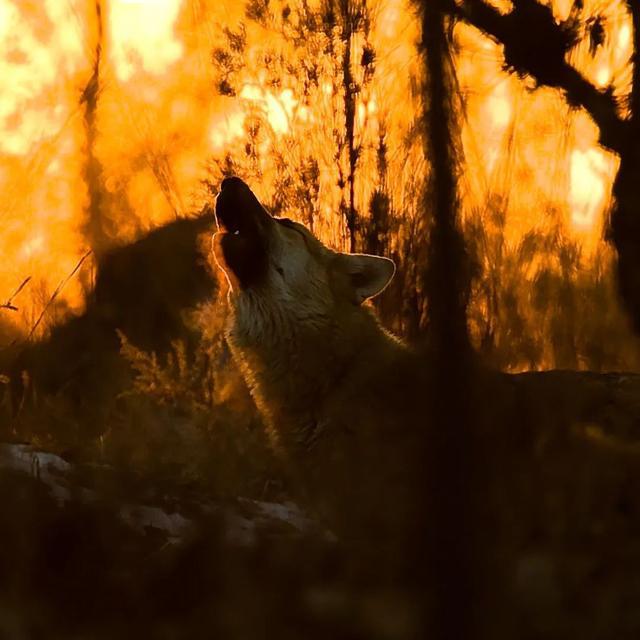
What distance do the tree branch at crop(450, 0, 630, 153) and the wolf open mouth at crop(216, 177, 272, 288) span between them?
1615mm

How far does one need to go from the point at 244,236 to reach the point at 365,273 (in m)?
0.83

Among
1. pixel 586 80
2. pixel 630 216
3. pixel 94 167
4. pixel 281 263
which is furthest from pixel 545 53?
pixel 94 167

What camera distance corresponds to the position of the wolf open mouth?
215 inches

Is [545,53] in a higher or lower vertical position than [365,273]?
higher

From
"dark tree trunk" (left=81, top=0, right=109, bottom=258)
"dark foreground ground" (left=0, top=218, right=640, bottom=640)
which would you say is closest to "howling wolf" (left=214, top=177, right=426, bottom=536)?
"dark foreground ground" (left=0, top=218, right=640, bottom=640)

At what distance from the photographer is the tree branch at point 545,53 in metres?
4.97

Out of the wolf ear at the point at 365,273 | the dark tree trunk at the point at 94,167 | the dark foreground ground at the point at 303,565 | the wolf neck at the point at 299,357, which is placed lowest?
the dark foreground ground at the point at 303,565

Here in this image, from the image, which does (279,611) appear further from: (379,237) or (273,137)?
(273,137)

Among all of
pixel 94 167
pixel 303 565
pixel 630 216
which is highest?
pixel 94 167

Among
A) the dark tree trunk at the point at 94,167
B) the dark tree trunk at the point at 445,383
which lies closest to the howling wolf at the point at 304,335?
the dark tree trunk at the point at 94,167

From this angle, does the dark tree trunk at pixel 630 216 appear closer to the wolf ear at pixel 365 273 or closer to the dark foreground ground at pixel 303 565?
the wolf ear at pixel 365 273

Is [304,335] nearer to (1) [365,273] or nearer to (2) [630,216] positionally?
(1) [365,273]

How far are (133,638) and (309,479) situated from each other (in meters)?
2.77

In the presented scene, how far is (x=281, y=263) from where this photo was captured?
5.66 metres
